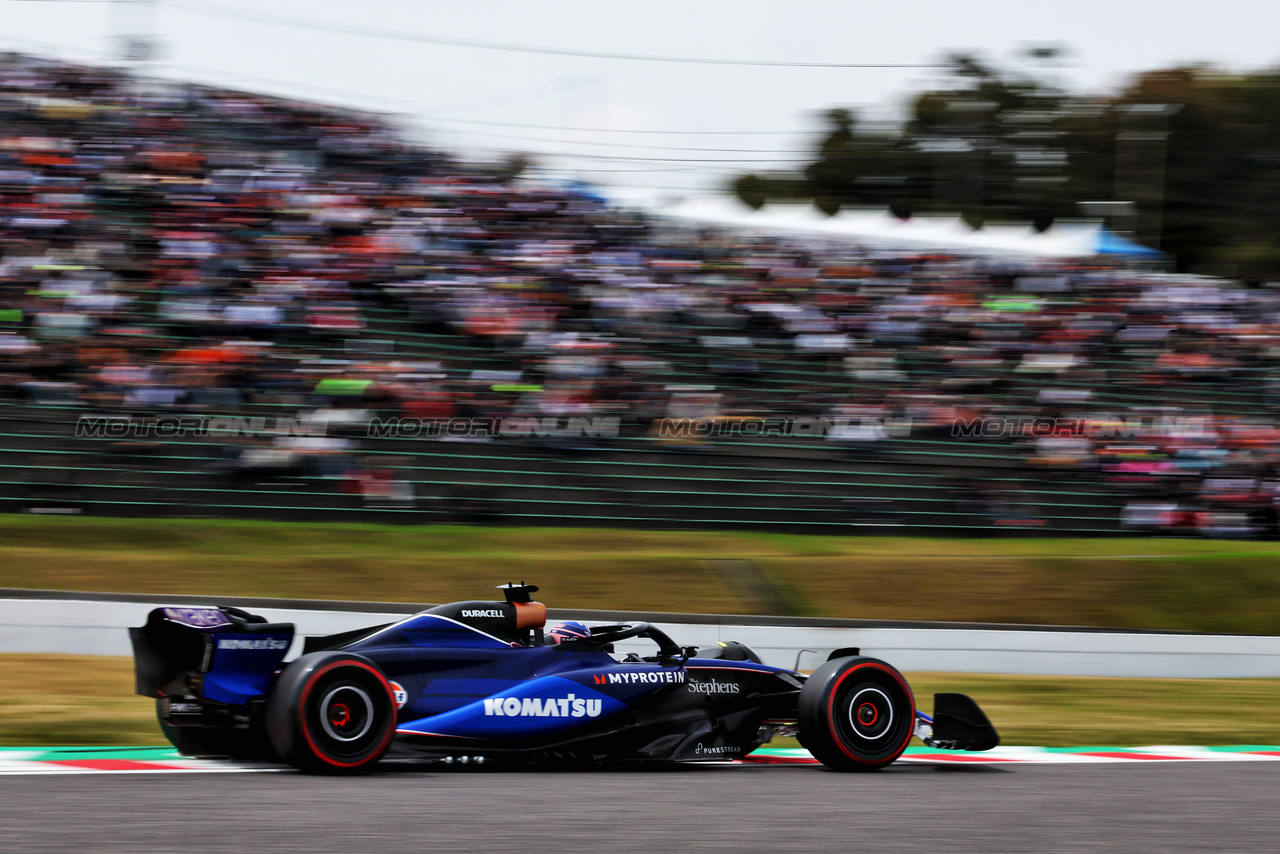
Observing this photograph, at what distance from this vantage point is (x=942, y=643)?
38.9 ft

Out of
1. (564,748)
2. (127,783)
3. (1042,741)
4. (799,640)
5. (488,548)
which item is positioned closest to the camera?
(127,783)

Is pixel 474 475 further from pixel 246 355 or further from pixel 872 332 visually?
pixel 872 332

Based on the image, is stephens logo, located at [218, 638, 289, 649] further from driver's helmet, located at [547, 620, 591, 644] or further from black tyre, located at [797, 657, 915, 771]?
black tyre, located at [797, 657, 915, 771]

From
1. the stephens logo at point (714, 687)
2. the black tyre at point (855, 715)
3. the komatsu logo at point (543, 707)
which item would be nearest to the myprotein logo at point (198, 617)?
the komatsu logo at point (543, 707)

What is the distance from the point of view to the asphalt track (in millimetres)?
4074

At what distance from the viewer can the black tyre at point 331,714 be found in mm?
5531

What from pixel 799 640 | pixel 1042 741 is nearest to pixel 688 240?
pixel 799 640

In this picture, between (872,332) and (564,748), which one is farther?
(872,332)

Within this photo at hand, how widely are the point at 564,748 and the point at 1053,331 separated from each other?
14.5m

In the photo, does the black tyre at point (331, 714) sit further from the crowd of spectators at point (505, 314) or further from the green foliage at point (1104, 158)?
the green foliage at point (1104, 158)

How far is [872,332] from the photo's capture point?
60.8ft

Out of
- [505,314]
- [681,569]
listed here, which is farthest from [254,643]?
[505,314]

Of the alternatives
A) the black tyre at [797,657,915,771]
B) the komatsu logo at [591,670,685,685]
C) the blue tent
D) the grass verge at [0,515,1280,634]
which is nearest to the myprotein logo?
the komatsu logo at [591,670,685,685]

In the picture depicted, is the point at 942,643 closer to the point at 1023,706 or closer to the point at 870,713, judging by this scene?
the point at 1023,706
